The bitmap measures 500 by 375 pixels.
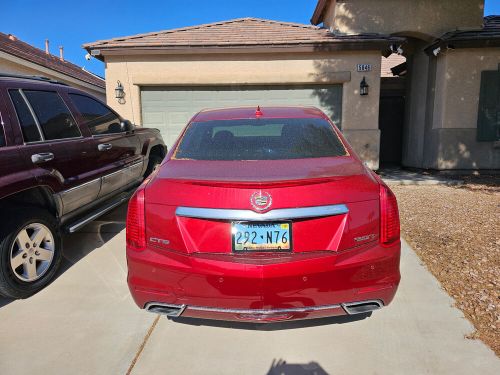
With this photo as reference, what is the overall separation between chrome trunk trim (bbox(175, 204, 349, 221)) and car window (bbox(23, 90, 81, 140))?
2395 mm

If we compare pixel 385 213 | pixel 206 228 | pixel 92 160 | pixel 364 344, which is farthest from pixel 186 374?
pixel 92 160

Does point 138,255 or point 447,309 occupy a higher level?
point 138,255

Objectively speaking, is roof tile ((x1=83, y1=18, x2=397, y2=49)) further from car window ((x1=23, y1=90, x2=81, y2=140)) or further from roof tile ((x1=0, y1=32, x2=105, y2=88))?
car window ((x1=23, y1=90, x2=81, y2=140))

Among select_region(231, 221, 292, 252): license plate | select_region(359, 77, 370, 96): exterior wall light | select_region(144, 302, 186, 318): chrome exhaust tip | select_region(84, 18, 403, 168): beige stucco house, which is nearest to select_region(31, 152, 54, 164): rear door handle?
select_region(144, 302, 186, 318): chrome exhaust tip

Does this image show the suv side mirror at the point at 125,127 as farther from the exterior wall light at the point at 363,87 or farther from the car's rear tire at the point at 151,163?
the exterior wall light at the point at 363,87

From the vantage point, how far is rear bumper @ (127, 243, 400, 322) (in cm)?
213

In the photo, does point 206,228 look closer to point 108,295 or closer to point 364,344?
point 364,344

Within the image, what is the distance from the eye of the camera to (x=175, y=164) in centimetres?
→ 265

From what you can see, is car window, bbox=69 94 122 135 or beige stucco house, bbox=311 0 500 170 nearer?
car window, bbox=69 94 122 135

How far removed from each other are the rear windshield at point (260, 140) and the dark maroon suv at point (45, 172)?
148cm

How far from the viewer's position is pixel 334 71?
361 inches

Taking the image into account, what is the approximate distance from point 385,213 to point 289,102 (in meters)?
7.57

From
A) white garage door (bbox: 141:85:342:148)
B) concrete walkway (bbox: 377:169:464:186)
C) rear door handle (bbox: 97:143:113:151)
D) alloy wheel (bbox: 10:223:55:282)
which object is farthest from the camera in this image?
white garage door (bbox: 141:85:342:148)

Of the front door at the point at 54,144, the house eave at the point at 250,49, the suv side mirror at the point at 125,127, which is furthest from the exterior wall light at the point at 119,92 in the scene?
the front door at the point at 54,144
